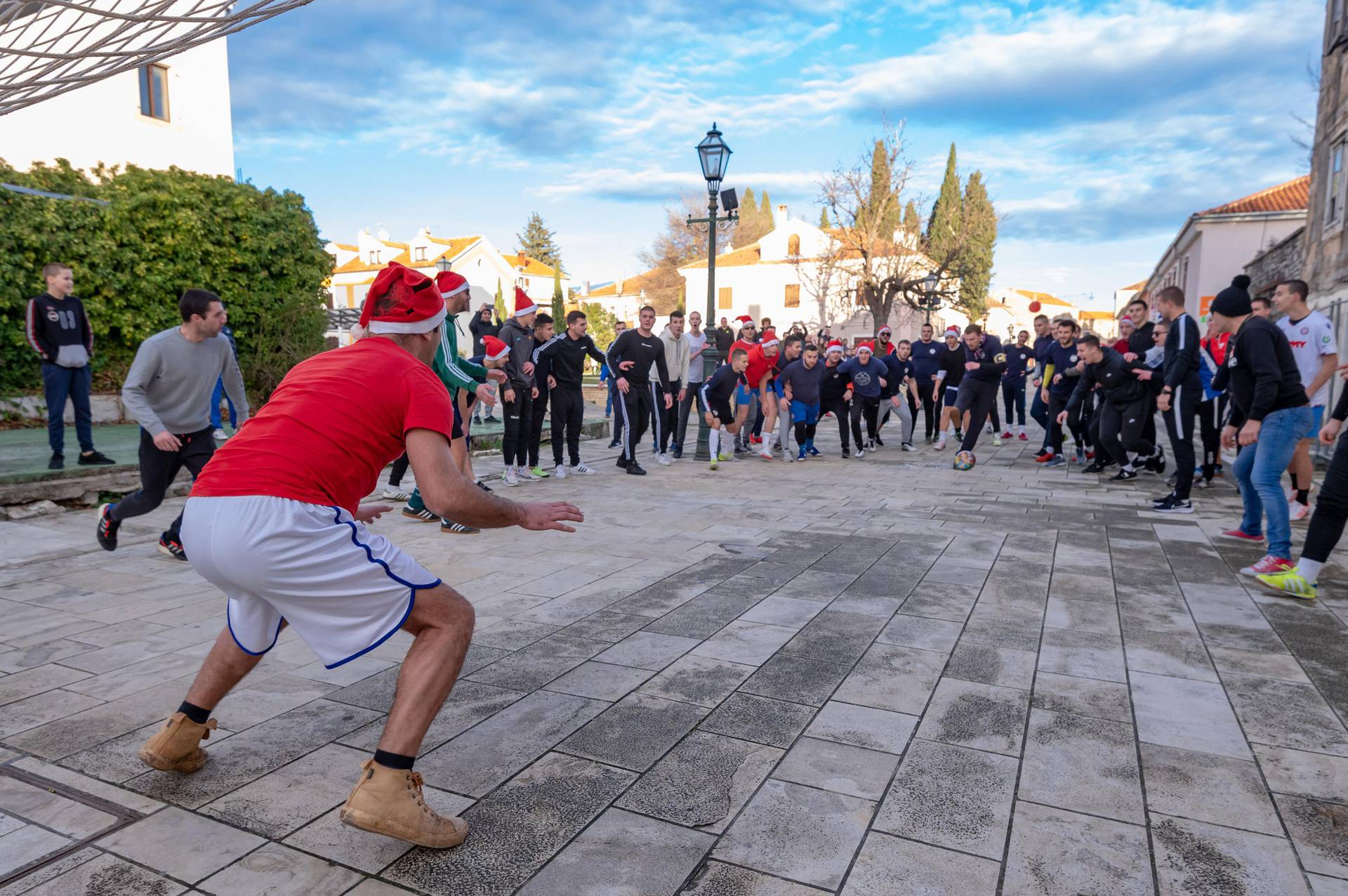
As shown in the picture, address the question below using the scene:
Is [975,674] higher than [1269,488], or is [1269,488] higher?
[1269,488]

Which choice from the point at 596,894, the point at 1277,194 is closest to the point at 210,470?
the point at 596,894

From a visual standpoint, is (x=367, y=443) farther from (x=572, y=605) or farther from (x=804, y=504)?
(x=804, y=504)

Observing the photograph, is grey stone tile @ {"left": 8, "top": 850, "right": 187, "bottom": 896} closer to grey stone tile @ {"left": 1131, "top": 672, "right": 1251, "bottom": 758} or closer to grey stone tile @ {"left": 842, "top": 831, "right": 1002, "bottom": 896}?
grey stone tile @ {"left": 842, "top": 831, "right": 1002, "bottom": 896}

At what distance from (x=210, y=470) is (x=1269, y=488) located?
244 inches

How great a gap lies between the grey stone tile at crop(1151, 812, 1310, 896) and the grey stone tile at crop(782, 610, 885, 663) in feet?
5.22

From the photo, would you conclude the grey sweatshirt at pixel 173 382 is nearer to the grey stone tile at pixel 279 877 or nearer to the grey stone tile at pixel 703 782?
the grey stone tile at pixel 279 877

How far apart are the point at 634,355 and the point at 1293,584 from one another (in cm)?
739

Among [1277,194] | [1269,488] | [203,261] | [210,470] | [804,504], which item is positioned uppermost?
[1277,194]

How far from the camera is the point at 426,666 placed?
2312 millimetres

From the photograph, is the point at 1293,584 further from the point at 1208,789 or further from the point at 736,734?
the point at 736,734

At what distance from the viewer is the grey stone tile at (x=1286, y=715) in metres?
3.10

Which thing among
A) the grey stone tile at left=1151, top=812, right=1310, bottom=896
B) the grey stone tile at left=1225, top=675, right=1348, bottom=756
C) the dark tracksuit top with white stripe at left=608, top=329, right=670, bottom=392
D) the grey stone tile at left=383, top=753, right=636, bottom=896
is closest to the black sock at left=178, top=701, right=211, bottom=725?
the grey stone tile at left=383, top=753, right=636, bottom=896

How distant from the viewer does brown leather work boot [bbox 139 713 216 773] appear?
8.79ft

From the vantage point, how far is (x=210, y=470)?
2.39 metres
